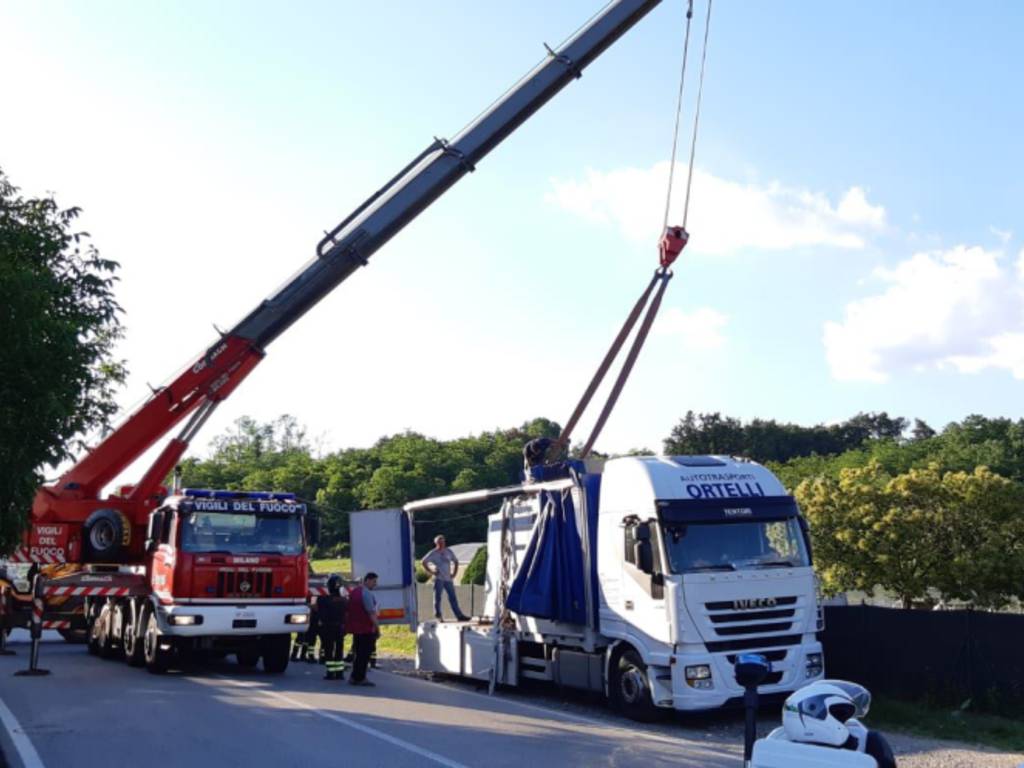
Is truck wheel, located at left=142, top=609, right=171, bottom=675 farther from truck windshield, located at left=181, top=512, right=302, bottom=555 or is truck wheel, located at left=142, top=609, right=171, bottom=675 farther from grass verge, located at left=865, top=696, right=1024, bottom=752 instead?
grass verge, located at left=865, top=696, right=1024, bottom=752

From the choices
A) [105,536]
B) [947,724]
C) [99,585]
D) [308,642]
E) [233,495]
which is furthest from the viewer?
[308,642]

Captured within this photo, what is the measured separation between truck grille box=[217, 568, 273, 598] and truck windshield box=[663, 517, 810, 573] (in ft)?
25.0

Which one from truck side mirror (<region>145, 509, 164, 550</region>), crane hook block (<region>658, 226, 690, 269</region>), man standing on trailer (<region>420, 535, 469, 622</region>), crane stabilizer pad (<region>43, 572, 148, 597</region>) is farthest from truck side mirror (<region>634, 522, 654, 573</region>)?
crane stabilizer pad (<region>43, 572, 148, 597</region>)

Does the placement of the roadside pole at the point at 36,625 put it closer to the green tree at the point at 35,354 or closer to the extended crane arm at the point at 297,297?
the extended crane arm at the point at 297,297

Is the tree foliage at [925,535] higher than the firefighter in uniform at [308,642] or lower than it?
higher

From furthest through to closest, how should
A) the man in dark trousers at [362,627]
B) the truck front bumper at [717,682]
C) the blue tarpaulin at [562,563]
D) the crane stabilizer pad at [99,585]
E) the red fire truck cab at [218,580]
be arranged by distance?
the crane stabilizer pad at [99,585] < the red fire truck cab at [218,580] < the man in dark trousers at [362,627] < the blue tarpaulin at [562,563] < the truck front bumper at [717,682]

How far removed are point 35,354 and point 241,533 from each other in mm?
8989

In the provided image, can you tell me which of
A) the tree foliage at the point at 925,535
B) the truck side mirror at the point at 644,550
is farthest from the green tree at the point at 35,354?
the tree foliage at the point at 925,535

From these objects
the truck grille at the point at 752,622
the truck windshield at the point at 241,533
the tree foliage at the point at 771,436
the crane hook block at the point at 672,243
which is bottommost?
the truck grille at the point at 752,622

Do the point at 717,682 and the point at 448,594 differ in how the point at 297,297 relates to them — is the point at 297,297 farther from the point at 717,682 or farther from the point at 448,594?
the point at 717,682

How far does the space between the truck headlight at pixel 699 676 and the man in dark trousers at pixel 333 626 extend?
23.0 ft

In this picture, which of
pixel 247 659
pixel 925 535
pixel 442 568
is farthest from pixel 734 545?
pixel 925 535

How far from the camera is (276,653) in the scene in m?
18.1

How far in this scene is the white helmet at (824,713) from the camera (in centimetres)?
493
